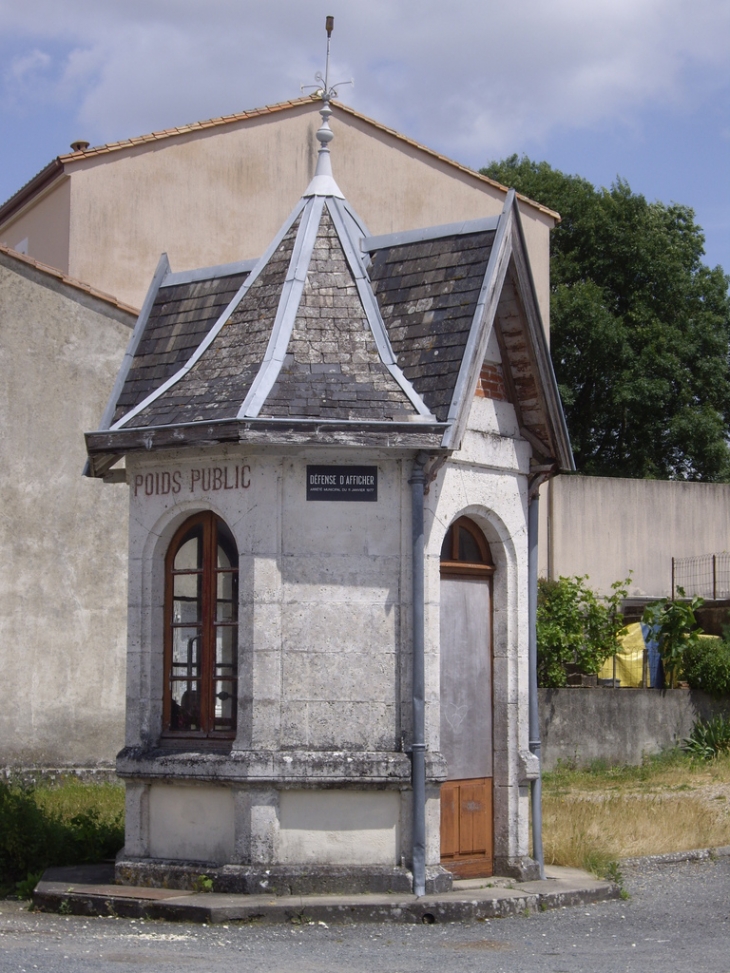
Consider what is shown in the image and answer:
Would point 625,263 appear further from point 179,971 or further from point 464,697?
point 179,971

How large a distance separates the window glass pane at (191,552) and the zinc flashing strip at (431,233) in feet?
9.19

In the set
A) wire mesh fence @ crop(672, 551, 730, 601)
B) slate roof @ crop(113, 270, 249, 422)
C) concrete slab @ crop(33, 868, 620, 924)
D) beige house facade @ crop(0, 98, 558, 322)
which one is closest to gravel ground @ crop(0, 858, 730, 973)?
concrete slab @ crop(33, 868, 620, 924)

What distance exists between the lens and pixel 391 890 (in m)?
10.3

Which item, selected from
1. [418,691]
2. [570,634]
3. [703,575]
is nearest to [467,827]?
[418,691]

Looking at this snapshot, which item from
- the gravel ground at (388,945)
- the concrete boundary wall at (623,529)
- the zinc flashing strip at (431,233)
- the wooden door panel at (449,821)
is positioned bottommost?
the gravel ground at (388,945)

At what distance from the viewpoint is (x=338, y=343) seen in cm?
1122

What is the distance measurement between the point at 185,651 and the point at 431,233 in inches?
154

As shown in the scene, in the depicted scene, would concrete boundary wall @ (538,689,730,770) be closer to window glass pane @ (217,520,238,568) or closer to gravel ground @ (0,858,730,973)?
gravel ground @ (0,858,730,973)

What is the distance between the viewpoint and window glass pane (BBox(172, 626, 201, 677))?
11.2 metres

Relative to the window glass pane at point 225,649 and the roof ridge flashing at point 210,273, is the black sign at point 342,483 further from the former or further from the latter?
the roof ridge flashing at point 210,273

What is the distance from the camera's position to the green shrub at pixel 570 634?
21234 mm

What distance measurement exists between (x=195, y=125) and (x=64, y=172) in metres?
2.37

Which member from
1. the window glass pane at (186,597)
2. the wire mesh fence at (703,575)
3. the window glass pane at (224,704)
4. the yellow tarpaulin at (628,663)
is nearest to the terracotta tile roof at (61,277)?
the window glass pane at (186,597)

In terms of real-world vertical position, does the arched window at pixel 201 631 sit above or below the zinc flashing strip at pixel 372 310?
below
